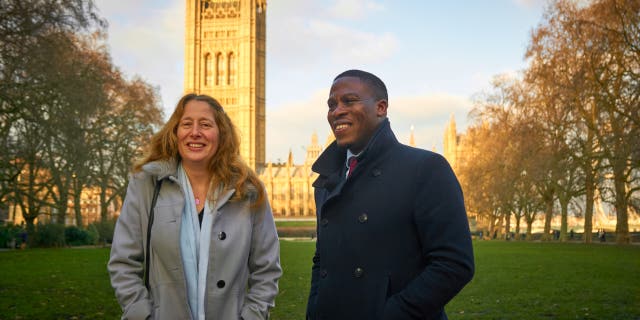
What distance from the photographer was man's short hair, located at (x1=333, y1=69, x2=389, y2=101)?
10.2 ft

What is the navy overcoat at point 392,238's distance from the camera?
2672 mm

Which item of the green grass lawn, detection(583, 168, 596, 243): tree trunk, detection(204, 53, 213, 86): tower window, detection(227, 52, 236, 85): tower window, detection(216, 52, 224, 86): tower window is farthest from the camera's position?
detection(227, 52, 236, 85): tower window

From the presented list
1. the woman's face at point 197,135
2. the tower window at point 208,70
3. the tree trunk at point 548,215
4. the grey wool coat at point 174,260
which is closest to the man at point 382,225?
the grey wool coat at point 174,260

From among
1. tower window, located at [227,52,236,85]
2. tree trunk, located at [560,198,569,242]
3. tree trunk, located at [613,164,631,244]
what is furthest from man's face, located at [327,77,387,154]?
tower window, located at [227,52,236,85]

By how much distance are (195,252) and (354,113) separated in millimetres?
1048

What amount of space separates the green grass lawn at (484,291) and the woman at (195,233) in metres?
4.81

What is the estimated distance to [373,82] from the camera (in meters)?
3.12

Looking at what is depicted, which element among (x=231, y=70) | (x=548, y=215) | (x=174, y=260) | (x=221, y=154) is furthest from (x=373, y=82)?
(x=231, y=70)

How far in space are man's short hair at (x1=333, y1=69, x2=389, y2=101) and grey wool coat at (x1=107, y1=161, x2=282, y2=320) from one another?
878mm

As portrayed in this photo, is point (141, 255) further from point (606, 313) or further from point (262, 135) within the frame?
point (262, 135)

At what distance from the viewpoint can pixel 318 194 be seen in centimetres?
329

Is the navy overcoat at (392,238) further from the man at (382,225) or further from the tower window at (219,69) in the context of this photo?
the tower window at (219,69)

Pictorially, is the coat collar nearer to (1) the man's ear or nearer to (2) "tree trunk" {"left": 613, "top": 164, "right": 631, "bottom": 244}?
(1) the man's ear

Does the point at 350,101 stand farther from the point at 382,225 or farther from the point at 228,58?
the point at 228,58
